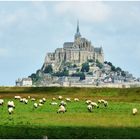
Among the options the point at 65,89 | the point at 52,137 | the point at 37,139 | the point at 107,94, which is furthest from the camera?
the point at 65,89

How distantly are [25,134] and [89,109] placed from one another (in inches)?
670

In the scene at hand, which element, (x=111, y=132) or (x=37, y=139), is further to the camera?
(x=111, y=132)

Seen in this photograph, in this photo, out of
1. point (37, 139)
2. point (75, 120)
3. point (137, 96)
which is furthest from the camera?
point (137, 96)

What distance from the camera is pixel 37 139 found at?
64.8ft

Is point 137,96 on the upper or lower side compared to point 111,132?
upper

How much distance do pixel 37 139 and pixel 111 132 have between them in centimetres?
327

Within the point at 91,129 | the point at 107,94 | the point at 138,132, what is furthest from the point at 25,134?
the point at 107,94

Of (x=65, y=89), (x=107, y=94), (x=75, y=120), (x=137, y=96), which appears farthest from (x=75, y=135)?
(x=65, y=89)

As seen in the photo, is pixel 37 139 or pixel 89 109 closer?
pixel 37 139

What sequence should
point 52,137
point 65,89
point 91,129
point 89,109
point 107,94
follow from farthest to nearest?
point 65,89
point 107,94
point 89,109
point 91,129
point 52,137

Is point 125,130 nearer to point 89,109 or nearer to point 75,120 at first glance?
point 75,120

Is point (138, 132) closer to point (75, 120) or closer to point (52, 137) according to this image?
point (52, 137)

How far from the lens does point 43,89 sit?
305ft

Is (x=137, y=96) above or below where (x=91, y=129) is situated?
above
